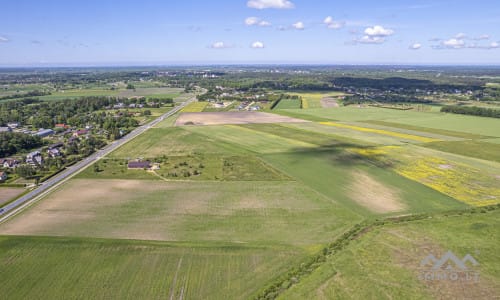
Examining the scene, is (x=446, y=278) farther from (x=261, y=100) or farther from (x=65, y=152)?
(x=261, y=100)

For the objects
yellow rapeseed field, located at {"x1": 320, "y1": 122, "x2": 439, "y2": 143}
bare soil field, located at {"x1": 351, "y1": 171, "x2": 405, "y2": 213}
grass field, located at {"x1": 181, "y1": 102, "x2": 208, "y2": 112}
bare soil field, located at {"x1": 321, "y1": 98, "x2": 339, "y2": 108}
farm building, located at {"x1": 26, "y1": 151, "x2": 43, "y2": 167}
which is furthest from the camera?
bare soil field, located at {"x1": 321, "y1": 98, "x2": 339, "y2": 108}

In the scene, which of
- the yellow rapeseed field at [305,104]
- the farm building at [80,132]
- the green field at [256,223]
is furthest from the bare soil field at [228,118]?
the green field at [256,223]

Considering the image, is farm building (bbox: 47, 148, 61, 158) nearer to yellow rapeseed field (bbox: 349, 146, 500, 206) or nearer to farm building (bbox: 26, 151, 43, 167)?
farm building (bbox: 26, 151, 43, 167)

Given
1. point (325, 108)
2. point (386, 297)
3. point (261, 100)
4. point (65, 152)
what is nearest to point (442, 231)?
point (386, 297)

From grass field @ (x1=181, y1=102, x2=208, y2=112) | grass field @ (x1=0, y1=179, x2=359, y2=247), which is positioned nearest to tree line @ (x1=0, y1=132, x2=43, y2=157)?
grass field @ (x1=0, y1=179, x2=359, y2=247)

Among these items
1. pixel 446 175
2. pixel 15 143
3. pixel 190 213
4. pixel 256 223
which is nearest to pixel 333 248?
pixel 256 223

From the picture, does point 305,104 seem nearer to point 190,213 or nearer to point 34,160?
point 34,160
